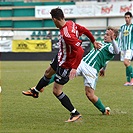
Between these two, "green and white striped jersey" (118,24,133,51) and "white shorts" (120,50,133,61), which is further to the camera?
"green and white striped jersey" (118,24,133,51)

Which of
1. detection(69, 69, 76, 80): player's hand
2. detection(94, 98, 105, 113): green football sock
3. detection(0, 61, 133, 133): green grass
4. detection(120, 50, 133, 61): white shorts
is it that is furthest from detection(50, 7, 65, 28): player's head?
detection(120, 50, 133, 61): white shorts

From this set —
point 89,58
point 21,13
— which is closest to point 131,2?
point 21,13

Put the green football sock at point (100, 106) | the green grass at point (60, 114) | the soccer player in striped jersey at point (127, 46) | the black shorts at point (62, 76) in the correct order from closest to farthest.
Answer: the green grass at point (60, 114)
the black shorts at point (62, 76)
the green football sock at point (100, 106)
the soccer player in striped jersey at point (127, 46)

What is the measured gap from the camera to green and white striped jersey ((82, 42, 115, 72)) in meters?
8.17

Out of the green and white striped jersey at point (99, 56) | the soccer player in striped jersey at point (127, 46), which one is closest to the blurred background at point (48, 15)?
the soccer player in striped jersey at point (127, 46)

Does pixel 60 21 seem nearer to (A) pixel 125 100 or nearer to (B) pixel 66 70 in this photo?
(B) pixel 66 70

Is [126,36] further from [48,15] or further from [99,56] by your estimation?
[48,15]

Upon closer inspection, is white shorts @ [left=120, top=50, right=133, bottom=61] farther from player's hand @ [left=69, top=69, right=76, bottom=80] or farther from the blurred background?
the blurred background

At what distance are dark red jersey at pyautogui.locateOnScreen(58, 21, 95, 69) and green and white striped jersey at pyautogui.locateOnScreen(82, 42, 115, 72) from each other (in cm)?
91

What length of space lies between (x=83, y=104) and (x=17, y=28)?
32397 mm

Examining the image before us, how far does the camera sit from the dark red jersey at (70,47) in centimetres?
704

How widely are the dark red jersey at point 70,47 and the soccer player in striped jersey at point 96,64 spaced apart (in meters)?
0.73

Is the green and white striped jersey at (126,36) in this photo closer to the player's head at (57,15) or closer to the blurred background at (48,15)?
the player's head at (57,15)

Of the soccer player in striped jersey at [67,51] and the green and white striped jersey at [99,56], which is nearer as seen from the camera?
the soccer player in striped jersey at [67,51]
